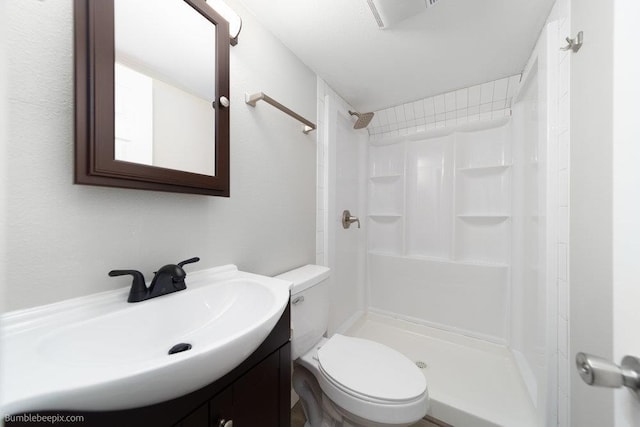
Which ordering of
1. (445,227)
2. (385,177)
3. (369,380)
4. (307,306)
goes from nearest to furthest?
(369,380) → (307,306) → (445,227) → (385,177)

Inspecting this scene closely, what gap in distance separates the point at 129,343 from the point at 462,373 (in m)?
1.86

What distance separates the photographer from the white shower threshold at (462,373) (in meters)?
1.18

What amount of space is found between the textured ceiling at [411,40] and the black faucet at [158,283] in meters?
1.20

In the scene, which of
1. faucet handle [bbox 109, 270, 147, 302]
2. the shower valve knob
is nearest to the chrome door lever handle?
faucet handle [bbox 109, 270, 147, 302]

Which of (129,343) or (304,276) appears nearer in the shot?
(129,343)

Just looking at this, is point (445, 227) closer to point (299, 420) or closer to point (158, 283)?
point (299, 420)

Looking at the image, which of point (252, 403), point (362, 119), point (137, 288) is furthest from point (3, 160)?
point (362, 119)

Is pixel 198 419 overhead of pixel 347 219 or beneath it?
beneath

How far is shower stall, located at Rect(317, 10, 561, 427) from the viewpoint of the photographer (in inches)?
45.1

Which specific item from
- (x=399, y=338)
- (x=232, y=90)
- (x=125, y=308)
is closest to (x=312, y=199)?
(x=232, y=90)

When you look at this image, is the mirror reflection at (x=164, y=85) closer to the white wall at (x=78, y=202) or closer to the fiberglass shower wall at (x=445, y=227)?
the white wall at (x=78, y=202)

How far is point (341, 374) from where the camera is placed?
37.7 inches

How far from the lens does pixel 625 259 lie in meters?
0.36

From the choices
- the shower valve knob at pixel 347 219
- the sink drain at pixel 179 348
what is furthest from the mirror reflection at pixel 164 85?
the shower valve knob at pixel 347 219
